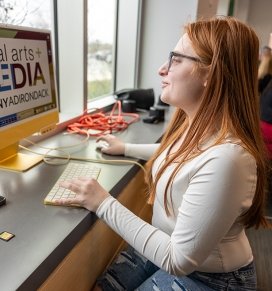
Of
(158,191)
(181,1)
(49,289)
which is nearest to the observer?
(49,289)

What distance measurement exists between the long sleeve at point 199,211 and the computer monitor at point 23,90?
0.44 m

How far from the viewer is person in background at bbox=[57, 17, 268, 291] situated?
2.34 ft

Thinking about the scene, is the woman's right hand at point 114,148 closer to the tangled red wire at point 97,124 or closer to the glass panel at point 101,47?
the tangled red wire at point 97,124

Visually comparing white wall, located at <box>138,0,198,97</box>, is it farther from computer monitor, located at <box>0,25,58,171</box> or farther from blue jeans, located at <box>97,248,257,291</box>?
blue jeans, located at <box>97,248,257,291</box>

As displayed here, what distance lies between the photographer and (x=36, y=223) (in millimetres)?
764

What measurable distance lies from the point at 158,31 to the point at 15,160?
178 cm

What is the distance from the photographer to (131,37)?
8.20 feet

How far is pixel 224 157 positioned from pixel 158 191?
0.26 metres

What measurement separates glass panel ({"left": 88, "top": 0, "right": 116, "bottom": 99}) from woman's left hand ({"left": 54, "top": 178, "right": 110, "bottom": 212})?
1243 millimetres

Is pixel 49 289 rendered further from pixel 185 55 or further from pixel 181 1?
pixel 181 1

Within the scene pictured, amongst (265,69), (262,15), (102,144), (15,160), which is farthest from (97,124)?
(262,15)

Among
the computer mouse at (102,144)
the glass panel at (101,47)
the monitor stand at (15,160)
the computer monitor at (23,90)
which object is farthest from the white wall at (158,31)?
the monitor stand at (15,160)

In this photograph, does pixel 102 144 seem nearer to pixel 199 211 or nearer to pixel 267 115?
pixel 199 211

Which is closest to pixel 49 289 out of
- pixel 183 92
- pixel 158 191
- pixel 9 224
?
pixel 9 224
